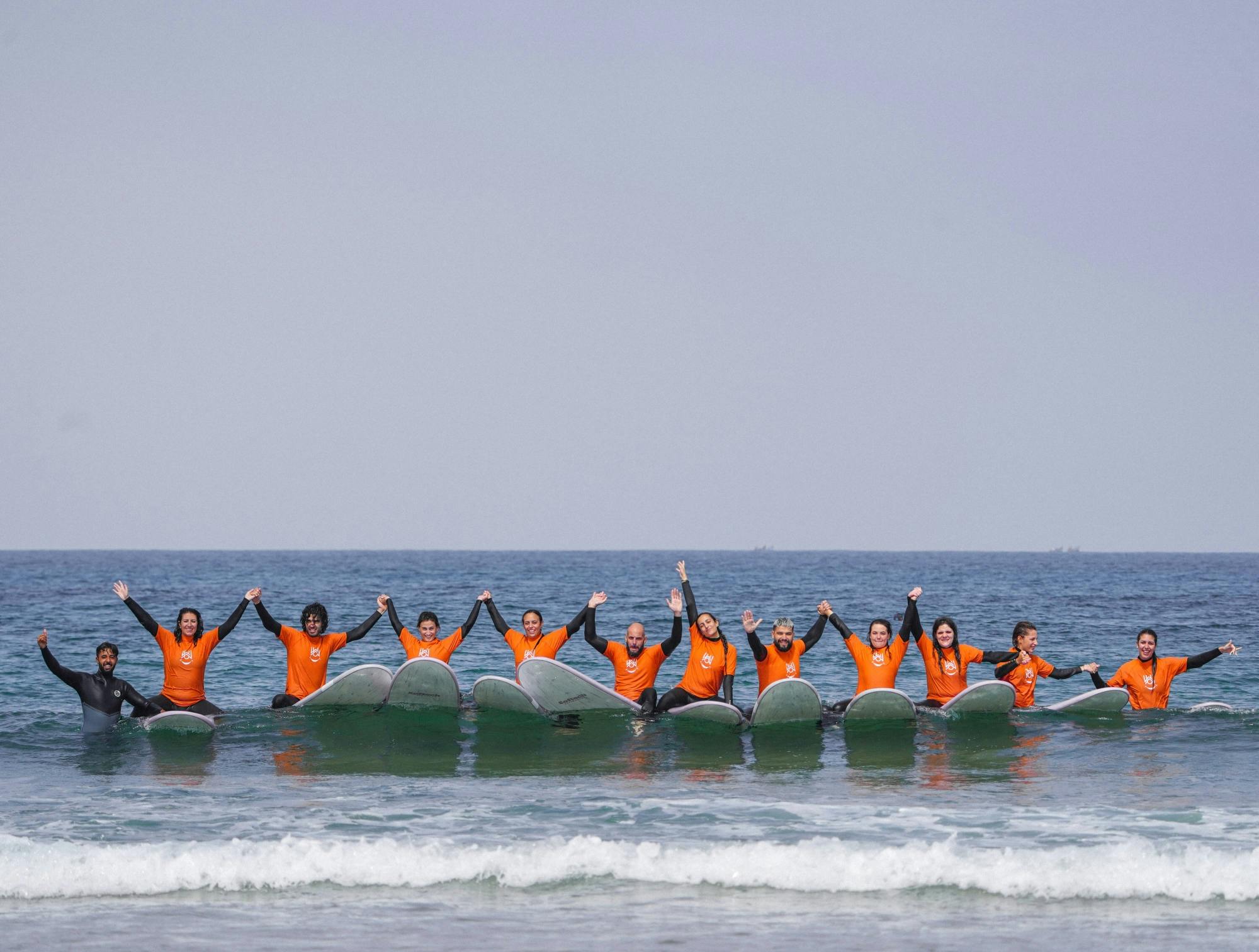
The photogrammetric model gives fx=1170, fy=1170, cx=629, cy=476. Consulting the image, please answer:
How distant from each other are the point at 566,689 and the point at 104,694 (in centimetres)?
601

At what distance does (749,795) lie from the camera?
40.5ft

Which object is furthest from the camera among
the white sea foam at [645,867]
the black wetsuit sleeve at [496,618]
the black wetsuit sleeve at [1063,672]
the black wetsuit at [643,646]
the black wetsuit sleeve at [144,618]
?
the black wetsuit sleeve at [496,618]

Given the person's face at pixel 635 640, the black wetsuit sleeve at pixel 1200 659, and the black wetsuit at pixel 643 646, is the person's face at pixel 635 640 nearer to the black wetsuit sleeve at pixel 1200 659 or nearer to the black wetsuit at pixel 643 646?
the black wetsuit at pixel 643 646

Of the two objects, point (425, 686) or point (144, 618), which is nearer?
point (144, 618)

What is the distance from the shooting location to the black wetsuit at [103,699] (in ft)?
49.2

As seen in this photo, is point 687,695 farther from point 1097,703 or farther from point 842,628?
point 1097,703

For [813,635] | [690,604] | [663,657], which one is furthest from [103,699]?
[813,635]

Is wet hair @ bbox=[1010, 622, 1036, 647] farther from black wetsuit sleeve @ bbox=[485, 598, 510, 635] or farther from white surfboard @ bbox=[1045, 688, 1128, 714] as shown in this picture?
black wetsuit sleeve @ bbox=[485, 598, 510, 635]

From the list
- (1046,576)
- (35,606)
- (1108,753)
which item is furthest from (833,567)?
(1108,753)

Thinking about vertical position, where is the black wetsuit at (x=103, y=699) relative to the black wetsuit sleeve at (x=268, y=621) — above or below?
below

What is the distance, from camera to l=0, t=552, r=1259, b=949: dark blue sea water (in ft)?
28.5

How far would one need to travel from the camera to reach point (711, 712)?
14.7m

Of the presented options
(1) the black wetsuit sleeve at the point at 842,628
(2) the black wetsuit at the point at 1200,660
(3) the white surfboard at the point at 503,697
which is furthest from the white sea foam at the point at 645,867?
(2) the black wetsuit at the point at 1200,660

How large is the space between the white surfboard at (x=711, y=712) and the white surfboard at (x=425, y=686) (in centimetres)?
312
